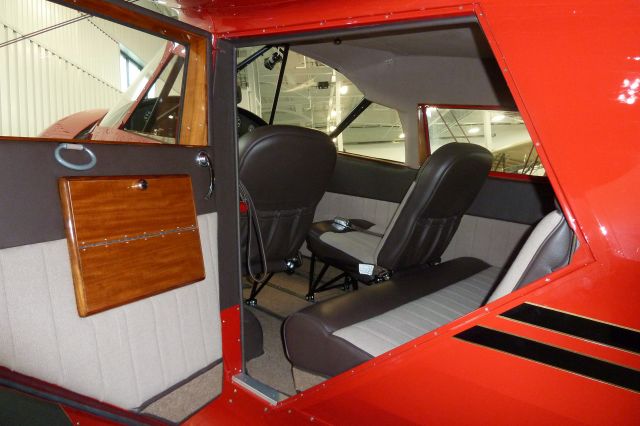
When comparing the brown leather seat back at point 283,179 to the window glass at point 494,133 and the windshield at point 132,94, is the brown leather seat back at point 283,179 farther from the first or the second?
the window glass at point 494,133

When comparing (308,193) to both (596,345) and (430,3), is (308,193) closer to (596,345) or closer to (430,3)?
(430,3)

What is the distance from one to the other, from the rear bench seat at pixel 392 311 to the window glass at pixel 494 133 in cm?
136

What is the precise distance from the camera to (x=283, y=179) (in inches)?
91.3

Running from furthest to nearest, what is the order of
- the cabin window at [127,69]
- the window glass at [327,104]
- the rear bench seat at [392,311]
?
the window glass at [327,104], the cabin window at [127,69], the rear bench seat at [392,311]

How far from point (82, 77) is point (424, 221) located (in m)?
2.46

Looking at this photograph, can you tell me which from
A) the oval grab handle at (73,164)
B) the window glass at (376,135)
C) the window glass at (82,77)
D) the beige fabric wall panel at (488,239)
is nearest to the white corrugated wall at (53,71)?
the window glass at (82,77)

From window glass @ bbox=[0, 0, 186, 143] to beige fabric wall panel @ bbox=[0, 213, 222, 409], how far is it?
1.31 ft

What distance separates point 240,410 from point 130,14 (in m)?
1.37

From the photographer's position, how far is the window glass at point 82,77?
147 cm

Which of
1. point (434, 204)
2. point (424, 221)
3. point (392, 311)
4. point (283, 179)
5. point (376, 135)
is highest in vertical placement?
point (376, 135)

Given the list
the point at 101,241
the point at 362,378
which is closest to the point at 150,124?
the point at 101,241

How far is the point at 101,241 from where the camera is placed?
47.1 inches

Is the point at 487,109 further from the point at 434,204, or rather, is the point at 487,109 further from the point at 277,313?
the point at 277,313

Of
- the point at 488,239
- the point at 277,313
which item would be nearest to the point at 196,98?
the point at 277,313
